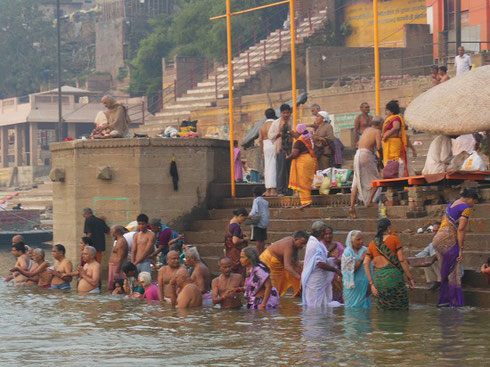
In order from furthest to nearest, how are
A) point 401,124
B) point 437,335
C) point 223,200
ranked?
point 223,200, point 401,124, point 437,335

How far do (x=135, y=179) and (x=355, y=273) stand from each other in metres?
5.60

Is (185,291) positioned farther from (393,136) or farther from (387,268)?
(393,136)

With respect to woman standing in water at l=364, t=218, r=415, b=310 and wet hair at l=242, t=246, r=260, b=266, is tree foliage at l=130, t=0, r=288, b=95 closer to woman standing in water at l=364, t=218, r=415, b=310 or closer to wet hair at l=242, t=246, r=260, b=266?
wet hair at l=242, t=246, r=260, b=266

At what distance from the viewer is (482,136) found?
1472cm

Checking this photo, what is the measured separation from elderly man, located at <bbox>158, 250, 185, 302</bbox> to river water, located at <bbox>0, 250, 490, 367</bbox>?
279 mm

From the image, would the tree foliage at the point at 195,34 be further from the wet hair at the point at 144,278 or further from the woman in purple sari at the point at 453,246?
the woman in purple sari at the point at 453,246

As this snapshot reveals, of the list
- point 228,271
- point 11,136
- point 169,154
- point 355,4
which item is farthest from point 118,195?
point 11,136

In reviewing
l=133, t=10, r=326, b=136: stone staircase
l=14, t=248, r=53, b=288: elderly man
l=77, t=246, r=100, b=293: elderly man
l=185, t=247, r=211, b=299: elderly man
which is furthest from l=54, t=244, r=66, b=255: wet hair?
l=133, t=10, r=326, b=136: stone staircase

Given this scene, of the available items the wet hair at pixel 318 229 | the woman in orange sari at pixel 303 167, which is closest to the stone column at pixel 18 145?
the woman in orange sari at pixel 303 167

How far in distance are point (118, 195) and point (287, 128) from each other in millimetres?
2830

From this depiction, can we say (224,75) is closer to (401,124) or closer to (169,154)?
(169,154)

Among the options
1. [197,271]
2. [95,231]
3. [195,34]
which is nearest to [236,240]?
[197,271]

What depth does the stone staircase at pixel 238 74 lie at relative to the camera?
3781cm

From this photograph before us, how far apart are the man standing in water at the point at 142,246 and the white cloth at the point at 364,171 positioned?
2.84m
